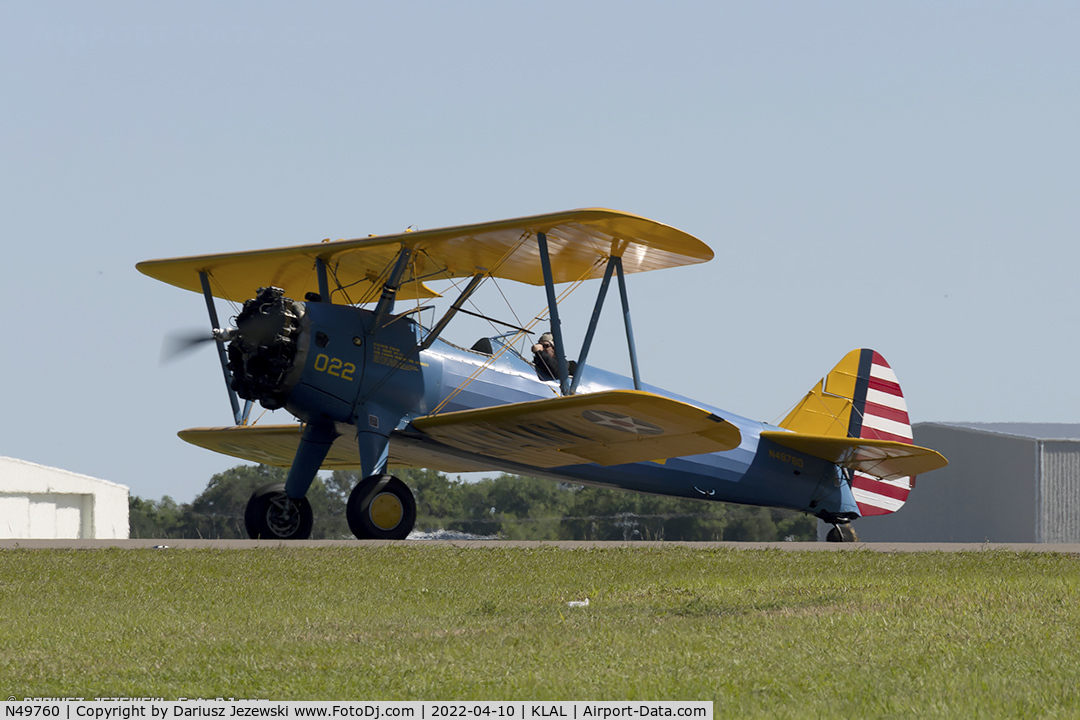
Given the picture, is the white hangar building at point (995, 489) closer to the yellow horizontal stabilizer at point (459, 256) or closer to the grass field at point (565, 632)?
the yellow horizontal stabilizer at point (459, 256)

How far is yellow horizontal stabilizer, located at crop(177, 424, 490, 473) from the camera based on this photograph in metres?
17.1

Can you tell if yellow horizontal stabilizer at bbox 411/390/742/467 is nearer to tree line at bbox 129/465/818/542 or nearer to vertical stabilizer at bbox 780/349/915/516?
vertical stabilizer at bbox 780/349/915/516

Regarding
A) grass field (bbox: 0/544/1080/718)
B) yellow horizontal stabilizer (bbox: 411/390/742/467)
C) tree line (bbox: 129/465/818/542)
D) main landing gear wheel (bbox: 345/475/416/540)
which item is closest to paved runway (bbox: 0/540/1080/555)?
main landing gear wheel (bbox: 345/475/416/540)

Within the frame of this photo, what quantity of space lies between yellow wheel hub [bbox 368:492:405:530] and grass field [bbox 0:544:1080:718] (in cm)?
282

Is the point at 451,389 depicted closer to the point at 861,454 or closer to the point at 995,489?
the point at 861,454

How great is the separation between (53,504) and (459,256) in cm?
2914

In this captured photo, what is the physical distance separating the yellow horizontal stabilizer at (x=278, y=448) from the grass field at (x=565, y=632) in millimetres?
6475

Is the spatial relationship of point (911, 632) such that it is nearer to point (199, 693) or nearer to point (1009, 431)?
point (199, 693)

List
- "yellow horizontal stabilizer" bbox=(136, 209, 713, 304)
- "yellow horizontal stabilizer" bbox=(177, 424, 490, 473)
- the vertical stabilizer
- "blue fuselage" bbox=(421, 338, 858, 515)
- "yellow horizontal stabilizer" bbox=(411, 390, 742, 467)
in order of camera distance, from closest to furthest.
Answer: "yellow horizontal stabilizer" bbox=(411, 390, 742, 467) < "yellow horizontal stabilizer" bbox=(136, 209, 713, 304) < "blue fuselage" bbox=(421, 338, 858, 515) < "yellow horizontal stabilizer" bbox=(177, 424, 490, 473) < the vertical stabilizer

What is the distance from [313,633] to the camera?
6.75 m

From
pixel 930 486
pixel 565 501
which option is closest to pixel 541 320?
pixel 930 486

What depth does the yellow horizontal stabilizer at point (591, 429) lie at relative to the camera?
1304 centimetres

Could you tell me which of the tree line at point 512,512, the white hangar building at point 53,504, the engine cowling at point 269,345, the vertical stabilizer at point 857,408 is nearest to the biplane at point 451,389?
the engine cowling at point 269,345

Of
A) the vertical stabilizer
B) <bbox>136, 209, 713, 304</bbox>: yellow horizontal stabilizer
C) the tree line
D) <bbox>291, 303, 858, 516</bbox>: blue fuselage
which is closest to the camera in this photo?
<bbox>136, 209, 713, 304</bbox>: yellow horizontal stabilizer
